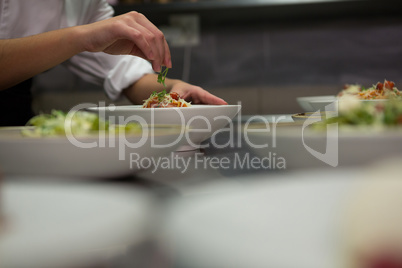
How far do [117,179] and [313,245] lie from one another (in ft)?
1.21

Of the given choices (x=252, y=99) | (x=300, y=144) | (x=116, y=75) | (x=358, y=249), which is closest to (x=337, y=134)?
(x=300, y=144)

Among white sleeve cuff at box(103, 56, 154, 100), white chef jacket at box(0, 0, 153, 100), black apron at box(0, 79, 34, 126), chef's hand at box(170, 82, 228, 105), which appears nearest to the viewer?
chef's hand at box(170, 82, 228, 105)

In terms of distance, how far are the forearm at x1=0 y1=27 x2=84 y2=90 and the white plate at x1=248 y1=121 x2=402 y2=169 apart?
66cm

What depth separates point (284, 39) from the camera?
2852mm

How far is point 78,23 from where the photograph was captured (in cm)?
176

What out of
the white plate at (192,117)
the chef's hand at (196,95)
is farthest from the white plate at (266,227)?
the chef's hand at (196,95)

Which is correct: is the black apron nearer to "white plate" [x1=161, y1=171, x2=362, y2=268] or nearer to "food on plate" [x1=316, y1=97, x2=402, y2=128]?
"food on plate" [x1=316, y1=97, x2=402, y2=128]

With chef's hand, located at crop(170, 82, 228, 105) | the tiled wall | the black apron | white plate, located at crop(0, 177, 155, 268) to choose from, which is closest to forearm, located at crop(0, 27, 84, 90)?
chef's hand, located at crop(170, 82, 228, 105)

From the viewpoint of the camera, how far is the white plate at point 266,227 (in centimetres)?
25

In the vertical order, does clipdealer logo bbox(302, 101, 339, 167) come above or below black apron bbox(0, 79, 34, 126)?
below

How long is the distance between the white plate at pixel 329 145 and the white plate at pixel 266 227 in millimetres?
130

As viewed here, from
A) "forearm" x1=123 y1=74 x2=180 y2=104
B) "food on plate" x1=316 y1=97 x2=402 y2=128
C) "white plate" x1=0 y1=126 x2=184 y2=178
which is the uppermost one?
"forearm" x1=123 y1=74 x2=180 y2=104

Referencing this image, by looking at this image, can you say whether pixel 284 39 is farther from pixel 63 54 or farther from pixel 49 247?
pixel 49 247

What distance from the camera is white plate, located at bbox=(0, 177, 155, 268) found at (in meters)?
0.23
